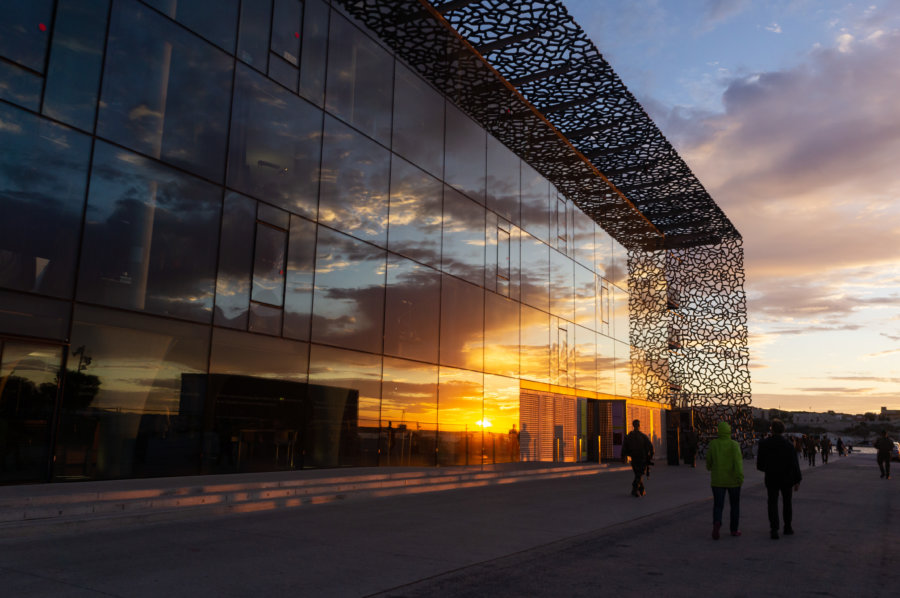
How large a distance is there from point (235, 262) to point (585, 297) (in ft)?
64.9

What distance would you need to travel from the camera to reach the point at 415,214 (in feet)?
64.0

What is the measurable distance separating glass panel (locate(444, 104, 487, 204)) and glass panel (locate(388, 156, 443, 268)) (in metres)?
1.21

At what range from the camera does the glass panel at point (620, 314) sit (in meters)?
33.7

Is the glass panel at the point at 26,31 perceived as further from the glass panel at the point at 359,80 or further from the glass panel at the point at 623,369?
the glass panel at the point at 623,369

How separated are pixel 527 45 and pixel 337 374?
11059 millimetres

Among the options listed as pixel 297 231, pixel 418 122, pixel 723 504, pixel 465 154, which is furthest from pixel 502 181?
pixel 723 504

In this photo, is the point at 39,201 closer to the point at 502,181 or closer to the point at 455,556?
the point at 455,556

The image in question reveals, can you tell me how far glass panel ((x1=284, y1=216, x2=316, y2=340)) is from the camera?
1491 cm

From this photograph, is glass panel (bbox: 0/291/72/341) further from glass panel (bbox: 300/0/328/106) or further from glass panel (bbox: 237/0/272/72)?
glass panel (bbox: 300/0/328/106)

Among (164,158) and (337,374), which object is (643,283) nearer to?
(337,374)

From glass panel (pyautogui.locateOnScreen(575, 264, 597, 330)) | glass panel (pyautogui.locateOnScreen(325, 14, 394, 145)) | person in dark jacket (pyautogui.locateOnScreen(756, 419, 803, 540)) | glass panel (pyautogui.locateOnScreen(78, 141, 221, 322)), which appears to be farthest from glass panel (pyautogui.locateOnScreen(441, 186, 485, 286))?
person in dark jacket (pyautogui.locateOnScreen(756, 419, 803, 540))

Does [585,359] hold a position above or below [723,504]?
above

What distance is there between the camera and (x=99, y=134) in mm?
11500

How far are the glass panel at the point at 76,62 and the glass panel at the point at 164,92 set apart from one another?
0.64 feet
